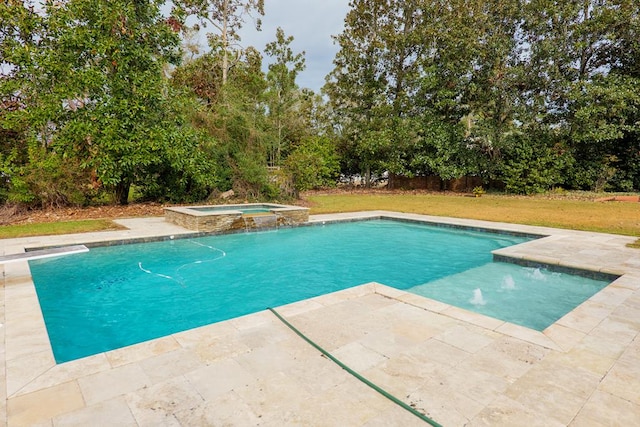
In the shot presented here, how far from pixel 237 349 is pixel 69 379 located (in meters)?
1.13

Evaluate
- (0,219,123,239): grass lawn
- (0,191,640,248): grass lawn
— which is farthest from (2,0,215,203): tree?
(0,191,640,248): grass lawn

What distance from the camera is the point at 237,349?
109 inches

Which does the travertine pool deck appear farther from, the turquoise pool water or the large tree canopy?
the large tree canopy

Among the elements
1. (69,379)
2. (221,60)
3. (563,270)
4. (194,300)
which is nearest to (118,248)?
(194,300)

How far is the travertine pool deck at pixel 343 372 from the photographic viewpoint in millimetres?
2002

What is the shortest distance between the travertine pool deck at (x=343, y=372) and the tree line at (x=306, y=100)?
332 inches

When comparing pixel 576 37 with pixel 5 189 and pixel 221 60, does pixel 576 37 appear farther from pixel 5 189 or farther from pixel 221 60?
pixel 5 189

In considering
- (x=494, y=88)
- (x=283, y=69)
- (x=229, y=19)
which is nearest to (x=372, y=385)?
(x=494, y=88)

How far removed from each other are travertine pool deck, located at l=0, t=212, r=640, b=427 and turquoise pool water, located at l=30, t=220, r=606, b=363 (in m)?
0.83

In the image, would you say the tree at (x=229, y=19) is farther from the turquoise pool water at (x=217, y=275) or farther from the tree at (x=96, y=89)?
the turquoise pool water at (x=217, y=275)

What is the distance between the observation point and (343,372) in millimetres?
2457

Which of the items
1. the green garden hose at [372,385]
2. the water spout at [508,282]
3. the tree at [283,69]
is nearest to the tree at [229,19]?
the tree at [283,69]

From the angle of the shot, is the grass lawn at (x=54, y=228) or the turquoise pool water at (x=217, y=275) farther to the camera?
the grass lawn at (x=54, y=228)

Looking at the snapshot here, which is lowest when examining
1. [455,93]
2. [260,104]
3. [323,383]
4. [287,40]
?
[323,383]
